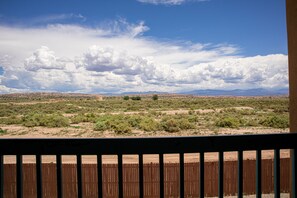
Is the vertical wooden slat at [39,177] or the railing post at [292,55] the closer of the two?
the vertical wooden slat at [39,177]

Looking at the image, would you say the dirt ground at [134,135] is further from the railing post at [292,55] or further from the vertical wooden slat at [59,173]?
the vertical wooden slat at [59,173]

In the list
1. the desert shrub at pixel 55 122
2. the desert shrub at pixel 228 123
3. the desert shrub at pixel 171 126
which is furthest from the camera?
the desert shrub at pixel 55 122

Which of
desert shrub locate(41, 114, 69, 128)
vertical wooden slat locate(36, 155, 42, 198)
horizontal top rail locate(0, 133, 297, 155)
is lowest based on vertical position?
desert shrub locate(41, 114, 69, 128)

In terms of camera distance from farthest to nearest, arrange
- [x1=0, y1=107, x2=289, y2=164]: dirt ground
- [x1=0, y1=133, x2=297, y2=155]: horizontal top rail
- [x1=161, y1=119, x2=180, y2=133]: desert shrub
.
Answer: [x1=161, y1=119, x2=180, y2=133]: desert shrub, [x1=0, y1=107, x2=289, y2=164]: dirt ground, [x1=0, y1=133, x2=297, y2=155]: horizontal top rail

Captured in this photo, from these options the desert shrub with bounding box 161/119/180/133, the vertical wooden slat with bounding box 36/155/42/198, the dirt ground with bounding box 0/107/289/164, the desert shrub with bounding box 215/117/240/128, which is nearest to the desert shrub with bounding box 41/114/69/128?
the dirt ground with bounding box 0/107/289/164

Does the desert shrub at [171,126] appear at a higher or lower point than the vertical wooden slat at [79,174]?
lower

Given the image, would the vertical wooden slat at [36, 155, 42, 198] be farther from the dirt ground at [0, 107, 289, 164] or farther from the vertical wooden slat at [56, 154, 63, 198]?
the dirt ground at [0, 107, 289, 164]

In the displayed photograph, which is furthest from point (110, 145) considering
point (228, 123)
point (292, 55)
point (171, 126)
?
point (228, 123)

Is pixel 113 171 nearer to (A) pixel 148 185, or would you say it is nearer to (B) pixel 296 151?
(A) pixel 148 185

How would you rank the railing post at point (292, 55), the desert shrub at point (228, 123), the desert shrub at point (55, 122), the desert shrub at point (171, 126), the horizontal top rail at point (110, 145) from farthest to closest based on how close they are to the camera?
the desert shrub at point (55, 122)
the desert shrub at point (228, 123)
the desert shrub at point (171, 126)
the railing post at point (292, 55)
the horizontal top rail at point (110, 145)

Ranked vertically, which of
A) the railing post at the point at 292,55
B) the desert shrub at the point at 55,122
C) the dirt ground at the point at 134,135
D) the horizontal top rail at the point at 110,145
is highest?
the railing post at the point at 292,55

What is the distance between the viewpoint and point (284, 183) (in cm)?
758

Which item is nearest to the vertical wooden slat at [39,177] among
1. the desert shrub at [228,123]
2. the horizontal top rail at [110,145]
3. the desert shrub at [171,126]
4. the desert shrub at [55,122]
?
the horizontal top rail at [110,145]

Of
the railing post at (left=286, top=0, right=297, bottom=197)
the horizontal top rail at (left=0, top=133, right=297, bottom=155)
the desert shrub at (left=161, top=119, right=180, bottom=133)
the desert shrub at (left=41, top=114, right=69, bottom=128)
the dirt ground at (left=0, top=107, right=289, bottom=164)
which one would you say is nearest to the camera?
the horizontal top rail at (left=0, top=133, right=297, bottom=155)
